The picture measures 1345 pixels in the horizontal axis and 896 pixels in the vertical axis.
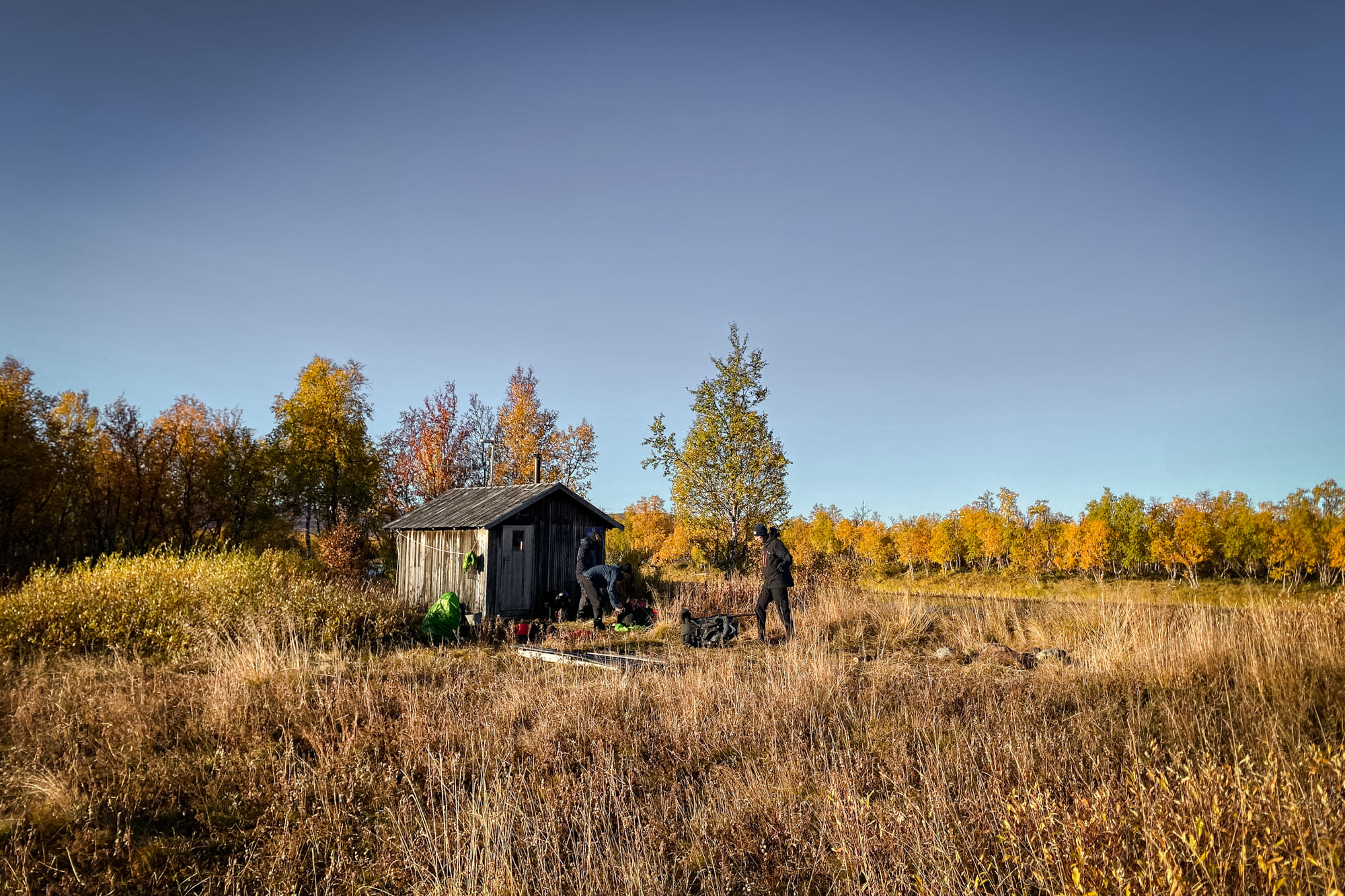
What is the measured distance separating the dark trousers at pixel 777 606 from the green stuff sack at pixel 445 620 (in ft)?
19.0

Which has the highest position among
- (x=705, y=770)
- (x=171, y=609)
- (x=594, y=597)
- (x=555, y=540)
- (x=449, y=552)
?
(x=555, y=540)

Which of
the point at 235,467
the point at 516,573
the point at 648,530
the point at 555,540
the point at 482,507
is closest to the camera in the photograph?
the point at 516,573

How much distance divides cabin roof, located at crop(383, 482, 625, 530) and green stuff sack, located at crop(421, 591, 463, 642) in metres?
2.78

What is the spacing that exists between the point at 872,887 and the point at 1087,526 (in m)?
39.7

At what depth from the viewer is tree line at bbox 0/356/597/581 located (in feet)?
80.0

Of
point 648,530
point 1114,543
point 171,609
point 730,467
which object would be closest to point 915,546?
point 1114,543

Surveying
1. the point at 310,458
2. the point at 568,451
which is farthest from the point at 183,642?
Result: the point at 310,458

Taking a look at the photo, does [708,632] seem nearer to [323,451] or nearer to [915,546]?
[323,451]

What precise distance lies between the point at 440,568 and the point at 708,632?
8.74 m

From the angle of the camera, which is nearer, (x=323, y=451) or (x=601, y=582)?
(x=601, y=582)

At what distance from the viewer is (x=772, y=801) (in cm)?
459

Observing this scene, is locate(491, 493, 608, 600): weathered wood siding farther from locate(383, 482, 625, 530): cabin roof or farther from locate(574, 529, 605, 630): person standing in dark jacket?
locate(574, 529, 605, 630): person standing in dark jacket

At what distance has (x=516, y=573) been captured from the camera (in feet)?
56.2

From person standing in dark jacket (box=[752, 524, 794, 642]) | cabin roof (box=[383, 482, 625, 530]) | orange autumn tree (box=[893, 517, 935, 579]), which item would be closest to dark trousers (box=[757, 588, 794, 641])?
person standing in dark jacket (box=[752, 524, 794, 642])
